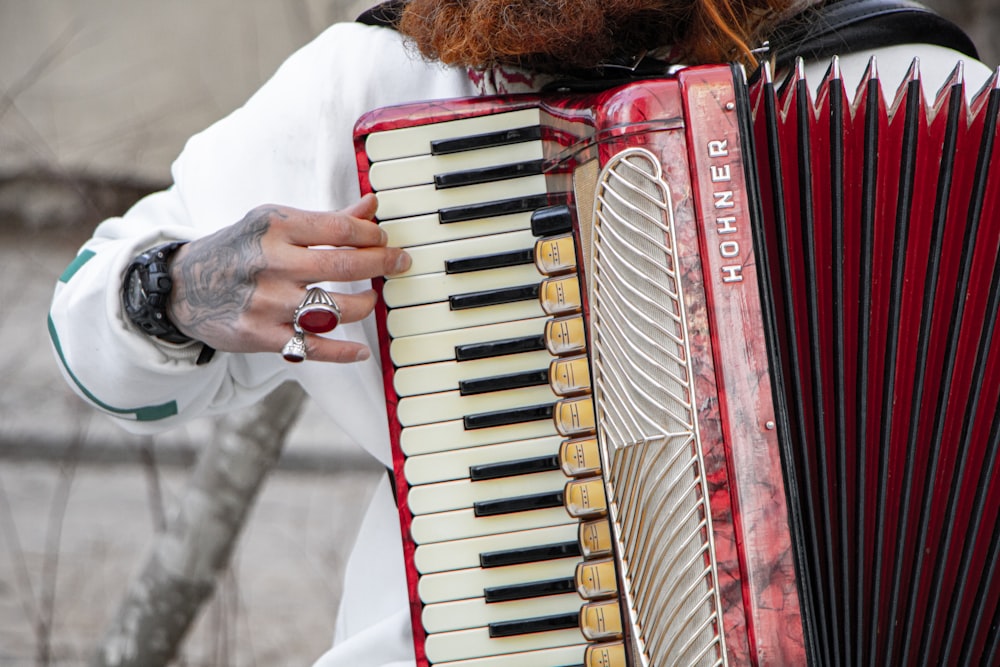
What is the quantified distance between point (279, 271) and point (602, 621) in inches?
20.0

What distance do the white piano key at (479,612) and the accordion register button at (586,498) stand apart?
0.16m

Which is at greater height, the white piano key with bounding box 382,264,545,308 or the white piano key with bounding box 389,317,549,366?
the white piano key with bounding box 382,264,545,308

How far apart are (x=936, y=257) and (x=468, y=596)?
605 millimetres

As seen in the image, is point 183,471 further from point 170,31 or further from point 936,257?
point 936,257

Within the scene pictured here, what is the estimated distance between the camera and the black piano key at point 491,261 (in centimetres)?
118

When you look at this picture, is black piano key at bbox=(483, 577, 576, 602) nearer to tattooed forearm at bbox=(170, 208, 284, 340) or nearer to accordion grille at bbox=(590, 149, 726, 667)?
accordion grille at bbox=(590, 149, 726, 667)

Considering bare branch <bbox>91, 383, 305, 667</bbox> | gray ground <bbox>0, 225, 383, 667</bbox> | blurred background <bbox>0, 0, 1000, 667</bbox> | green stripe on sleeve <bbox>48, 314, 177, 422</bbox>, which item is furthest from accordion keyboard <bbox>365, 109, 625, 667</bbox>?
blurred background <bbox>0, 0, 1000, 667</bbox>

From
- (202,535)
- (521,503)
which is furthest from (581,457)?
(202,535)

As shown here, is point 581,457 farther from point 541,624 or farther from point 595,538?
point 541,624

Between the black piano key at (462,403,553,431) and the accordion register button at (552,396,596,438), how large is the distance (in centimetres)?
11

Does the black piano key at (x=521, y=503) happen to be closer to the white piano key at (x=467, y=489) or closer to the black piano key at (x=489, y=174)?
the white piano key at (x=467, y=489)

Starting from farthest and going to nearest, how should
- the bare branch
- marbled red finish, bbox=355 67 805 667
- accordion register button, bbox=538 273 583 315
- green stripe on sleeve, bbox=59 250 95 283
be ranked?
the bare branch
green stripe on sleeve, bbox=59 250 95 283
accordion register button, bbox=538 273 583 315
marbled red finish, bbox=355 67 805 667

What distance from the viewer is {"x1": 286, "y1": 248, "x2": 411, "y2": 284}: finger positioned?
1156mm

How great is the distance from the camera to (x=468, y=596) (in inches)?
47.0
